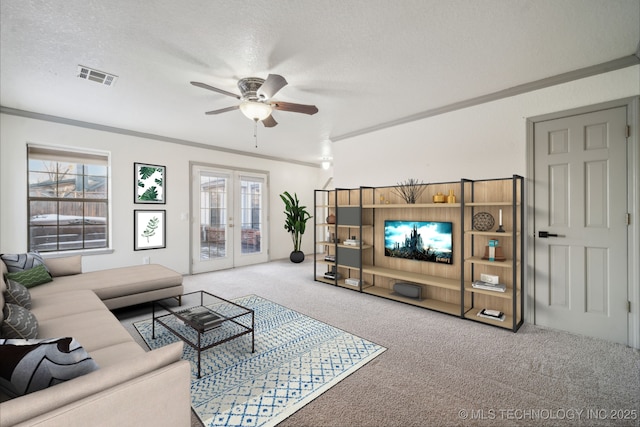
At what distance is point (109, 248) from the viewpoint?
4551 mm

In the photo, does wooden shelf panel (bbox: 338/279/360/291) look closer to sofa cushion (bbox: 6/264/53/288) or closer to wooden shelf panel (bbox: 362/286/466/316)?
wooden shelf panel (bbox: 362/286/466/316)

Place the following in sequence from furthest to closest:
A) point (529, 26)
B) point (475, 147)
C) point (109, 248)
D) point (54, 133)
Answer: point (109, 248) → point (54, 133) → point (475, 147) → point (529, 26)

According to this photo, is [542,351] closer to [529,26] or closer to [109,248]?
[529,26]

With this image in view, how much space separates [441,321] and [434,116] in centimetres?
264

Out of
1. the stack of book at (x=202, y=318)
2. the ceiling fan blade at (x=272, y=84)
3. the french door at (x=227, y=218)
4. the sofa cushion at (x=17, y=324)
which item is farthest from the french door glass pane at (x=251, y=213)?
the sofa cushion at (x=17, y=324)

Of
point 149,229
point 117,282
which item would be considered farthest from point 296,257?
point 117,282

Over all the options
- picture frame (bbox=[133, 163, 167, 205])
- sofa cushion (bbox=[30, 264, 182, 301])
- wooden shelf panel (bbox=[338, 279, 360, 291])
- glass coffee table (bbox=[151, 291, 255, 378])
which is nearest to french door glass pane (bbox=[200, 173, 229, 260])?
picture frame (bbox=[133, 163, 167, 205])

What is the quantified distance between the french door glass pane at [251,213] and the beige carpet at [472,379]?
10.4ft

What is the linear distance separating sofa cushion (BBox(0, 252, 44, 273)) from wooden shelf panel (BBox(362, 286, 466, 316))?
4.05 metres

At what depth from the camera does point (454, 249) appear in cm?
363

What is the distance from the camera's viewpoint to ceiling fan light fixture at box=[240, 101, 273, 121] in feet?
9.41

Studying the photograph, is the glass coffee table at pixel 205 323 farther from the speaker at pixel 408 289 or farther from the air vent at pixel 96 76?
the air vent at pixel 96 76

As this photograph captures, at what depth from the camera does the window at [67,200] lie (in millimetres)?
4047

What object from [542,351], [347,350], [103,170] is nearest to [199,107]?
[103,170]
